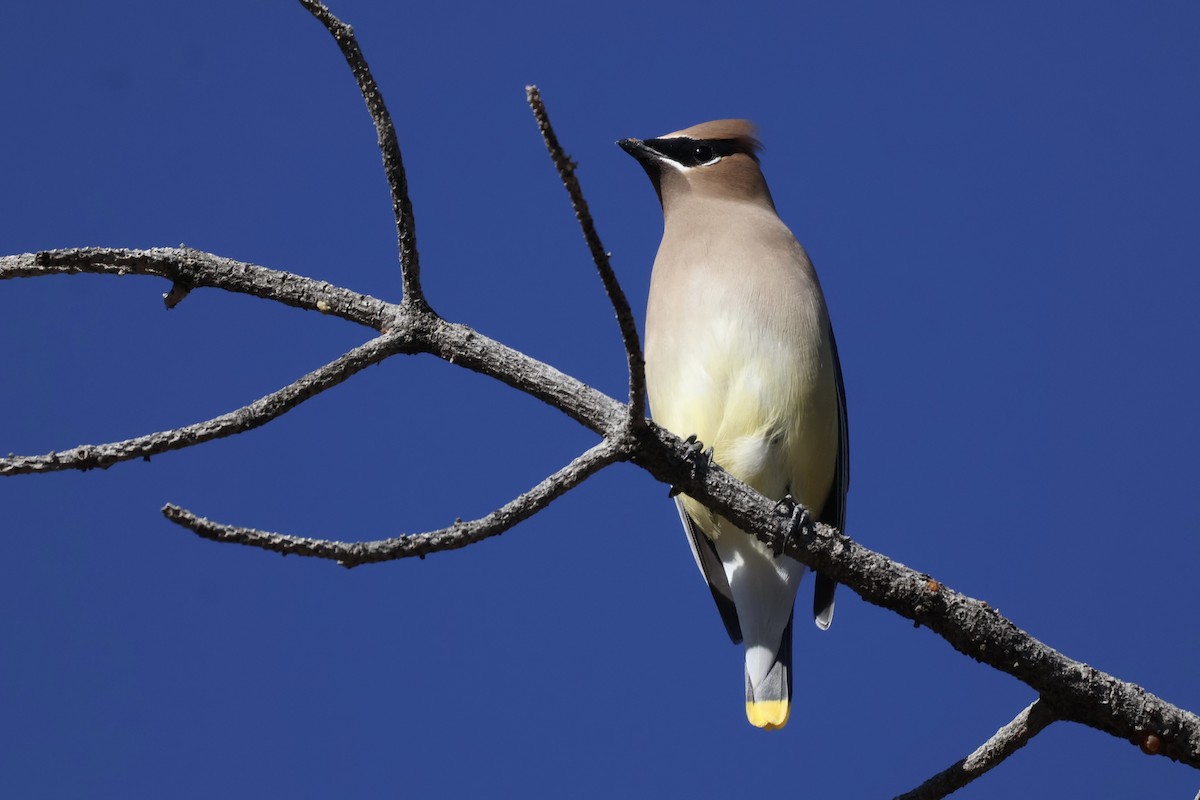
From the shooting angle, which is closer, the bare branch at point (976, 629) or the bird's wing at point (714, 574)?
the bare branch at point (976, 629)

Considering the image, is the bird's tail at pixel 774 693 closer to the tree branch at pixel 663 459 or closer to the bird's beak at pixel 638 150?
the tree branch at pixel 663 459

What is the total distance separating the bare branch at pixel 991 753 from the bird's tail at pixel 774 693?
129 cm

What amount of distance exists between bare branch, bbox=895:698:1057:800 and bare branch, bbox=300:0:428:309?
5.49 ft

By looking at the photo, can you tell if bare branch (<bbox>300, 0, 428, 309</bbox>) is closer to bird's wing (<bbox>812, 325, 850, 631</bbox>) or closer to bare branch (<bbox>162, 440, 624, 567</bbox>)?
bare branch (<bbox>162, 440, 624, 567</bbox>)

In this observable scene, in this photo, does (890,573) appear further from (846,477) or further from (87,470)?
(87,470)

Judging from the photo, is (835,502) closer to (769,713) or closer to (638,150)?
(769,713)

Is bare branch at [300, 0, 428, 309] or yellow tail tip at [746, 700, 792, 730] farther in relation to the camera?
yellow tail tip at [746, 700, 792, 730]

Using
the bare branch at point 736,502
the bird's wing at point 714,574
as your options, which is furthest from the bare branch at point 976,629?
the bird's wing at point 714,574

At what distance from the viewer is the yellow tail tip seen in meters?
4.07

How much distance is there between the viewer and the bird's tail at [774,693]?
4074 millimetres

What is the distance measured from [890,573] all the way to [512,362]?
0.98 meters

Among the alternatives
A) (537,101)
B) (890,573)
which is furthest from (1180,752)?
(537,101)

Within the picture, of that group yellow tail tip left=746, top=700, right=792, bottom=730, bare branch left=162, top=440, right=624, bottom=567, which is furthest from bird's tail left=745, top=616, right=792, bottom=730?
bare branch left=162, top=440, right=624, bottom=567

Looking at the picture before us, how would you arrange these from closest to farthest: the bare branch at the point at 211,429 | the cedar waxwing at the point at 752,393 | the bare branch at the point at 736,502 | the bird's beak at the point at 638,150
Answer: the bare branch at the point at 211,429 → the bare branch at the point at 736,502 → the cedar waxwing at the point at 752,393 → the bird's beak at the point at 638,150
